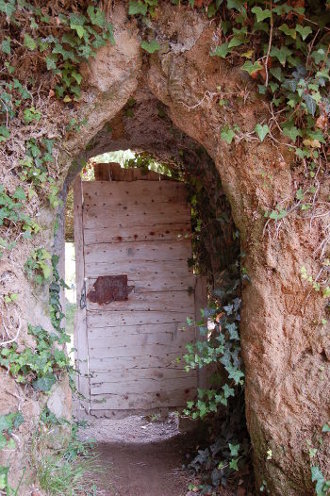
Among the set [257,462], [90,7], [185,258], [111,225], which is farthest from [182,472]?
[90,7]

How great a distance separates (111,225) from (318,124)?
2.27 metres

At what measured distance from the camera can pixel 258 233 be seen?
2.59 m

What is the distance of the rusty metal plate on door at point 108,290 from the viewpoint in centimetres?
412

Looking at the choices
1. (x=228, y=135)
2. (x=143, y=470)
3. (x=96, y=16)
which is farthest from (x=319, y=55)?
(x=143, y=470)

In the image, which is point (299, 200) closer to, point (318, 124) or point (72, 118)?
point (318, 124)

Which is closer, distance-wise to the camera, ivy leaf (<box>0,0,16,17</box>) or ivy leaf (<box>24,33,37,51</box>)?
ivy leaf (<box>0,0,16,17</box>)

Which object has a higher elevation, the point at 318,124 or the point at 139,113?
the point at 139,113

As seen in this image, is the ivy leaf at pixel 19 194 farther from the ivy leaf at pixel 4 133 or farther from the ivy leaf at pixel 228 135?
the ivy leaf at pixel 228 135

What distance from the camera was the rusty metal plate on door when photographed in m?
4.12

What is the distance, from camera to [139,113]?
11.8 feet

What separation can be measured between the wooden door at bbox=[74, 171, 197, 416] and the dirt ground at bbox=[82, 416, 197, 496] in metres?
0.19

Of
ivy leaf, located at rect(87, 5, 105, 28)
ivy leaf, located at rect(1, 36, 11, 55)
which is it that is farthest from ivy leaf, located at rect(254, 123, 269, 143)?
ivy leaf, located at rect(1, 36, 11, 55)

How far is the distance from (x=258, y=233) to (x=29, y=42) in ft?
5.60

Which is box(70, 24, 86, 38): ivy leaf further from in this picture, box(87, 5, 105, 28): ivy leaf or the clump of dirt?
the clump of dirt
